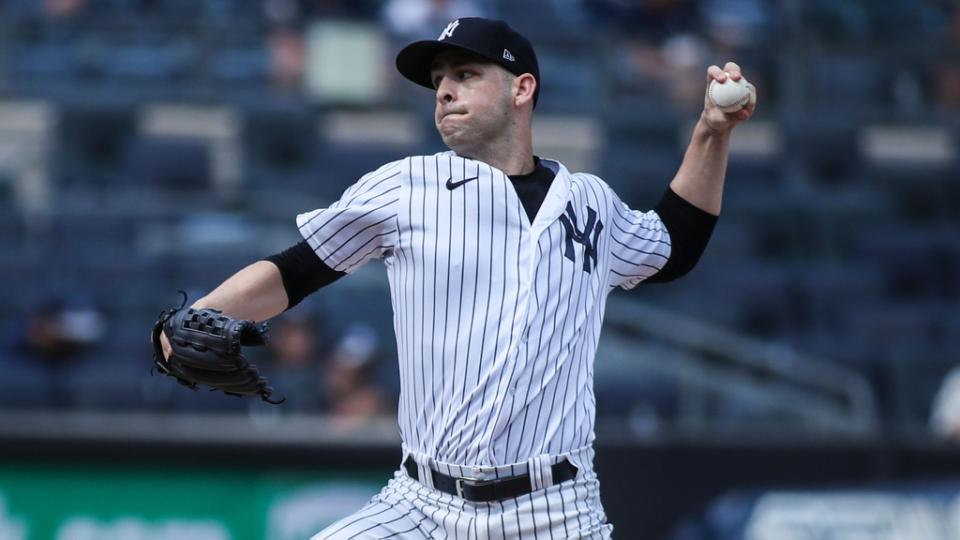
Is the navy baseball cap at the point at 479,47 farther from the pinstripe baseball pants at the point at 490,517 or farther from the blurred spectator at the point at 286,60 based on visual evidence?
the blurred spectator at the point at 286,60

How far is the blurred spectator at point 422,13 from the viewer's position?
11.2m

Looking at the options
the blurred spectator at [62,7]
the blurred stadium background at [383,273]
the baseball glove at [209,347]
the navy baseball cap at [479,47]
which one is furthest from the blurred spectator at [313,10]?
the baseball glove at [209,347]

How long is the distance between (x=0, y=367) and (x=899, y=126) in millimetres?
7043

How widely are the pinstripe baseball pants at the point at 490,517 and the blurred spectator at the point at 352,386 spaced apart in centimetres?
413

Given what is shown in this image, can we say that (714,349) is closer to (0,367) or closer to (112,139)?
(0,367)

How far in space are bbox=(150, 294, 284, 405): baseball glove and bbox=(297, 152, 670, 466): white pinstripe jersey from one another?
0.30 meters

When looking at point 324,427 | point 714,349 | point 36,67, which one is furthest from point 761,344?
point 36,67

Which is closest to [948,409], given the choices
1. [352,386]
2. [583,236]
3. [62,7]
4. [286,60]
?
[352,386]

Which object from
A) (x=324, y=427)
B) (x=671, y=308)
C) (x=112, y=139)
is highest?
(x=112, y=139)

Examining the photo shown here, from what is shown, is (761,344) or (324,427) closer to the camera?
(324,427)

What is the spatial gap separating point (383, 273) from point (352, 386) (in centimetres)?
105

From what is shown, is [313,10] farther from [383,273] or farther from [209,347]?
[209,347]

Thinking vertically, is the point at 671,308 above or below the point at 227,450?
above

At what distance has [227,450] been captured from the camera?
6770 mm
